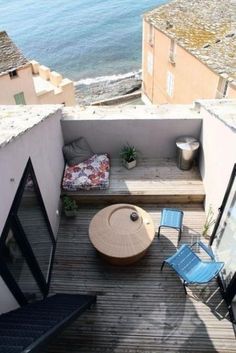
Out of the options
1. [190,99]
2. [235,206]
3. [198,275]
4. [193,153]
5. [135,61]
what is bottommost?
[135,61]

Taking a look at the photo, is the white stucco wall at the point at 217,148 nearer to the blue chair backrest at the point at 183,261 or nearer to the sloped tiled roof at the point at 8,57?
the blue chair backrest at the point at 183,261

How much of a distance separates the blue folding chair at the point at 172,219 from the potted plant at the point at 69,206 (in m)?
2.24

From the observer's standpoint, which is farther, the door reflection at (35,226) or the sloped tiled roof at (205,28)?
the sloped tiled roof at (205,28)

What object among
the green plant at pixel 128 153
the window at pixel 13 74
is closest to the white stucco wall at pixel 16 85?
the window at pixel 13 74

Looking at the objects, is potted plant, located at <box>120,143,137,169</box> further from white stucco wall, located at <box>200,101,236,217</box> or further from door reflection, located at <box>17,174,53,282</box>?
door reflection, located at <box>17,174,53,282</box>

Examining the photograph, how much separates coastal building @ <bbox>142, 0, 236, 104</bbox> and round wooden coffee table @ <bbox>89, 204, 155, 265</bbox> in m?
9.36

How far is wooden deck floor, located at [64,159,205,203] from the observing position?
26.6ft

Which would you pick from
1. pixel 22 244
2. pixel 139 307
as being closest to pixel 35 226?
pixel 22 244

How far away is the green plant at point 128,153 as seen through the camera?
28.2ft

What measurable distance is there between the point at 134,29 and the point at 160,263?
4510 cm

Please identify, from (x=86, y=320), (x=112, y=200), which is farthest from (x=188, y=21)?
(x=86, y=320)

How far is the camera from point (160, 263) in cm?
712

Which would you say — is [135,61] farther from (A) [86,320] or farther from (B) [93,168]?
(A) [86,320]

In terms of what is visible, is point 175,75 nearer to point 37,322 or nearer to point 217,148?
point 217,148
